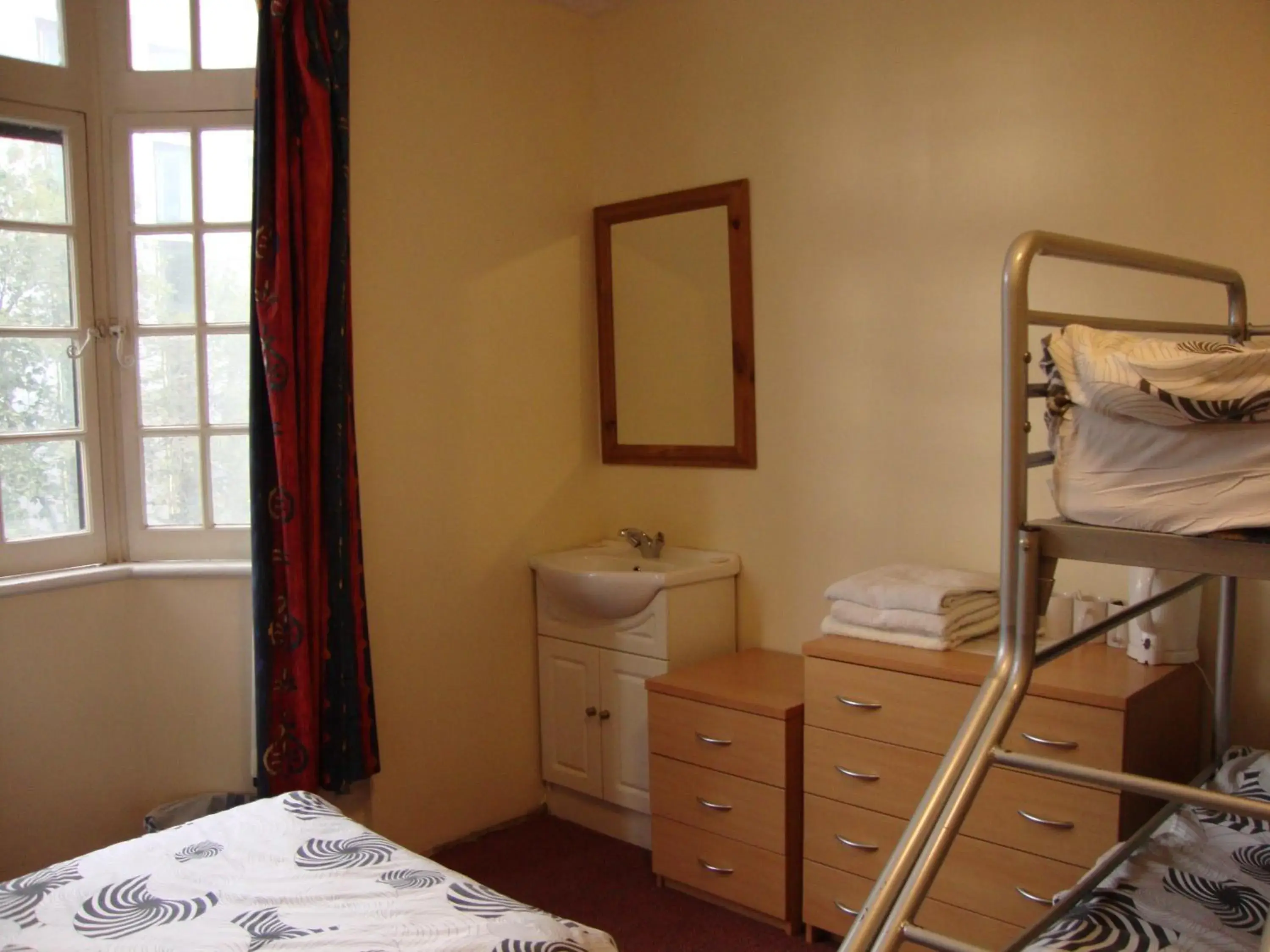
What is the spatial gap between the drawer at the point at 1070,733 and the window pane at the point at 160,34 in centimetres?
285

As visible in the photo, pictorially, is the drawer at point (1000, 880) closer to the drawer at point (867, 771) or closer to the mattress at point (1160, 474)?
the drawer at point (867, 771)

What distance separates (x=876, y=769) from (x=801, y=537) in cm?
91

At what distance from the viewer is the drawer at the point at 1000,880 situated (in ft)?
7.64

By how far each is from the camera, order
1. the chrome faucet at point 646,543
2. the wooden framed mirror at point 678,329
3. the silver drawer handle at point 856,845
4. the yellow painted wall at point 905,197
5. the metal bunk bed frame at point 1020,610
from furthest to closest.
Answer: the chrome faucet at point 646,543 < the wooden framed mirror at point 678,329 < the silver drawer handle at point 856,845 < the yellow painted wall at point 905,197 < the metal bunk bed frame at point 1020,610

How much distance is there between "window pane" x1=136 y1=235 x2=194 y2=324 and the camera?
9.80 ft

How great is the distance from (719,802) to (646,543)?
1.01m

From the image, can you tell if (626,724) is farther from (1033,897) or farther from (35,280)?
(35,280)

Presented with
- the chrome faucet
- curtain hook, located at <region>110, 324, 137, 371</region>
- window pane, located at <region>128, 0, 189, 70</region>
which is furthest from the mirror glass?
curtain hook, located at <region>110, 324, 137, 371</region>

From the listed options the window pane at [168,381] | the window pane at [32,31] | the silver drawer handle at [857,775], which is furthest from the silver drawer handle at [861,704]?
the window pane at [32,31]

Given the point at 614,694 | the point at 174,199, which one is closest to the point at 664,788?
the point at 614,694

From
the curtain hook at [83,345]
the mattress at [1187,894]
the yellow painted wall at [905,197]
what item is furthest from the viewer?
the curtain hook at [83,345]

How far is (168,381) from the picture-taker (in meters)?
3.03

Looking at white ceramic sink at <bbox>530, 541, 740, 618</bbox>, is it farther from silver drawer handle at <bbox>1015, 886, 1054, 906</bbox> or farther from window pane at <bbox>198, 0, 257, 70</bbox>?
window pane at <bbox>198, 0, 257, 70</bbox>

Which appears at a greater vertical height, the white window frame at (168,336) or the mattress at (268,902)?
the white window frame at (168,336)
